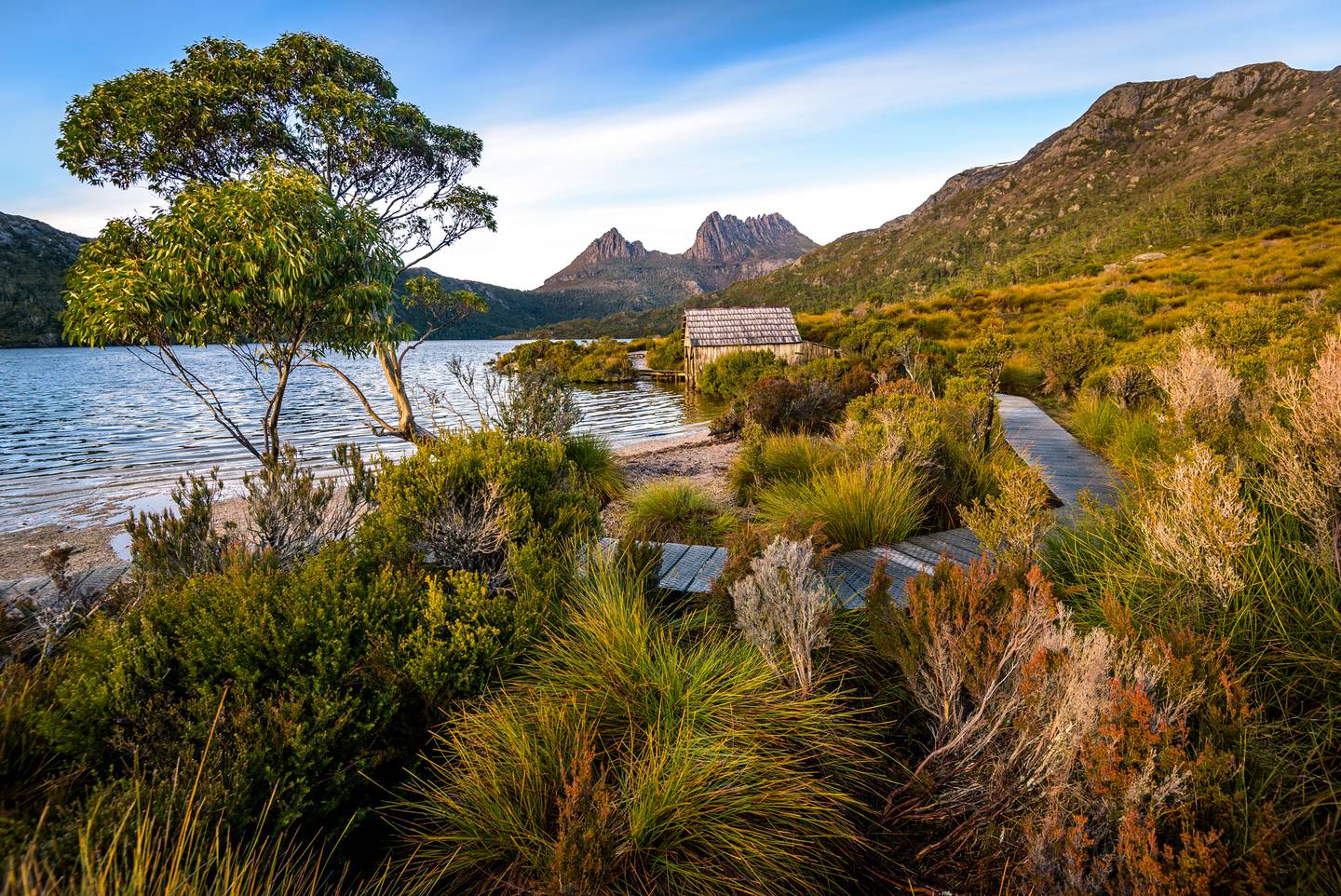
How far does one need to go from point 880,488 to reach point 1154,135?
106 m

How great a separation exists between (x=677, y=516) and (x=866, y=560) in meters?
2.86

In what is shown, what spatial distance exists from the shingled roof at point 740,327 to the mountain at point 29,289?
280 ft

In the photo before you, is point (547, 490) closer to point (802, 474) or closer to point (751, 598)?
point (751, 598)

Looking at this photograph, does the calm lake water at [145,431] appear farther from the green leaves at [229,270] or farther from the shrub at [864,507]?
the shrub at [864,507]

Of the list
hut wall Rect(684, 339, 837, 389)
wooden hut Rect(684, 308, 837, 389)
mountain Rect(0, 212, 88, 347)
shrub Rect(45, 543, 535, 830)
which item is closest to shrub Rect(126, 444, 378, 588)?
shrub Rect(45, 543, 535, 830)

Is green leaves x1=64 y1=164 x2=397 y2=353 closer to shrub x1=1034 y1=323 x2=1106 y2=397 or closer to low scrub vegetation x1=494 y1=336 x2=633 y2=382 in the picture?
shrub x1=1034 y1=323 x2=1106 y2=397

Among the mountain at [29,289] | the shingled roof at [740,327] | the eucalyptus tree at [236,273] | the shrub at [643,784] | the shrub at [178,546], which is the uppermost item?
the mountain at [29,289]

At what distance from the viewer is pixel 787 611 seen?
269 cm

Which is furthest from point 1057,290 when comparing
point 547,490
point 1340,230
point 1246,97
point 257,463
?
point 1246,97

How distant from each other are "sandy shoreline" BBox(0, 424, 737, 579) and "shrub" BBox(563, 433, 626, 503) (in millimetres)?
590

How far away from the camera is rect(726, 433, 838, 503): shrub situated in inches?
311

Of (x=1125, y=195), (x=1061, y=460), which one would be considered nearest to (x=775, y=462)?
(x=1061, y=460)

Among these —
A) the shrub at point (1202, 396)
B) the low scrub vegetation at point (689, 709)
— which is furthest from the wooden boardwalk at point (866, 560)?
the shrub at point (1202, 396)

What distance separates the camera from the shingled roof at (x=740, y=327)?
30.2 metres
